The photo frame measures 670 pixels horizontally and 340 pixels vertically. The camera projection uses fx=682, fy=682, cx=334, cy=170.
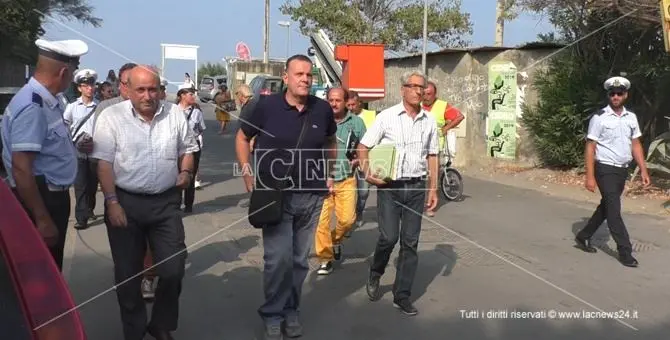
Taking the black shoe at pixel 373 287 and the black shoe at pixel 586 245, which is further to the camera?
the black shoe at pixel 586 245

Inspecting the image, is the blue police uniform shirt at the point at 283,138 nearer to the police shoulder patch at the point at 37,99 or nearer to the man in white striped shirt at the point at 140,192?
the man in white striped shirt at the point at 140,192

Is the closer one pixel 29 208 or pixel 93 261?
pixel 29 208

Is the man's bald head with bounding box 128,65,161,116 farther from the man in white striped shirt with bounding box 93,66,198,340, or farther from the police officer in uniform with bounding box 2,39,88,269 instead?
the police officer in uniform with bounding box 2,39,88,269

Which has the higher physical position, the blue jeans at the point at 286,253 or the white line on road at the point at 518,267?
the blue jeans at the point at 286,253

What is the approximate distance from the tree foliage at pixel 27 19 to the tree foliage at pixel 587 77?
8.70 meters

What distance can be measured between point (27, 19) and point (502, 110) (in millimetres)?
10764

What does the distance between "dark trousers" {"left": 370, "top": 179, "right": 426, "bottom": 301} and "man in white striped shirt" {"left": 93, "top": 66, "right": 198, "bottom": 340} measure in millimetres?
1694

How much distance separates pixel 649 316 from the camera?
5.34 meters

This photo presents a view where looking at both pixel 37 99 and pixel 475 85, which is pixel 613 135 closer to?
pixel 37 99

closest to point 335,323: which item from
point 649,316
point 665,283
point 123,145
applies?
point 123,145

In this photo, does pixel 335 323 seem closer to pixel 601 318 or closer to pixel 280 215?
pixel 280 215

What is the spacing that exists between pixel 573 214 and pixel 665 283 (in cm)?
346

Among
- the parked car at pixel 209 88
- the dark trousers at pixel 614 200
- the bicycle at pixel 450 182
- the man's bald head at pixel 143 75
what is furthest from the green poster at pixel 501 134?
the man's bald head at pixel 143 75

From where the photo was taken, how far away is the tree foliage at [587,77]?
39.6ft
